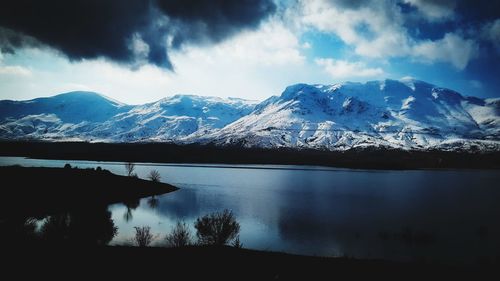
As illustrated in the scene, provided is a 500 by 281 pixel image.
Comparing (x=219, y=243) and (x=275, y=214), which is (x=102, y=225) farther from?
(x=275, y=214)

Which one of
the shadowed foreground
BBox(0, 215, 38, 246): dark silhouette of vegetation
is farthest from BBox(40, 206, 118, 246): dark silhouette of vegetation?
the shadowed foreground

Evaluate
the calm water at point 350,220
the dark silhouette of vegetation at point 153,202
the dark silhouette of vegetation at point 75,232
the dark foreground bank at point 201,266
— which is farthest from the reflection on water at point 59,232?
the dark silhouette of vegetation at point 153,202

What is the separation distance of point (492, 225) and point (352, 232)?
83.1 feet

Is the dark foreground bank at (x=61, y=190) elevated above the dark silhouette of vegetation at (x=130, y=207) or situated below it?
above

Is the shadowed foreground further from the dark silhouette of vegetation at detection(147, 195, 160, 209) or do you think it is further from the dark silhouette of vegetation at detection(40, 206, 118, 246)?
the dark silhouette of vegetation at detection(147, 195, 160, 209)

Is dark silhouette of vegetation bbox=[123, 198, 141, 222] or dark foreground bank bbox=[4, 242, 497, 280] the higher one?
dark foreground bank bbox=[4, 242, 497, 280]

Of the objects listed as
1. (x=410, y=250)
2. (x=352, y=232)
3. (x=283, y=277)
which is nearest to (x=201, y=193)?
(x=352, y=232)

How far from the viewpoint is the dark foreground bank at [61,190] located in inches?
2365

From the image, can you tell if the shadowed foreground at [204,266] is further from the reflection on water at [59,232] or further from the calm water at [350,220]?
the calm water at [350,220]

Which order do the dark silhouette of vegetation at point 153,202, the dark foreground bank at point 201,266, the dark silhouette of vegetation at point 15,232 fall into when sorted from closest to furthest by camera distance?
the dark foreground bank at point 201,266, the dark silhouette of vegetation at point 15,232, the dark silhouette of vegetation at point 153,202

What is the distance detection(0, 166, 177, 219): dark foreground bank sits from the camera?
197ft

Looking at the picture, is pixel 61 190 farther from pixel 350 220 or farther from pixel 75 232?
pixel 350 220

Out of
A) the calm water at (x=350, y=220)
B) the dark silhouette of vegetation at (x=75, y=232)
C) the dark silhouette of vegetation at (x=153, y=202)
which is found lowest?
the dark silhouette of vegetation at (x=153, y=202)

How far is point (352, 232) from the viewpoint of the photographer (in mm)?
47562
